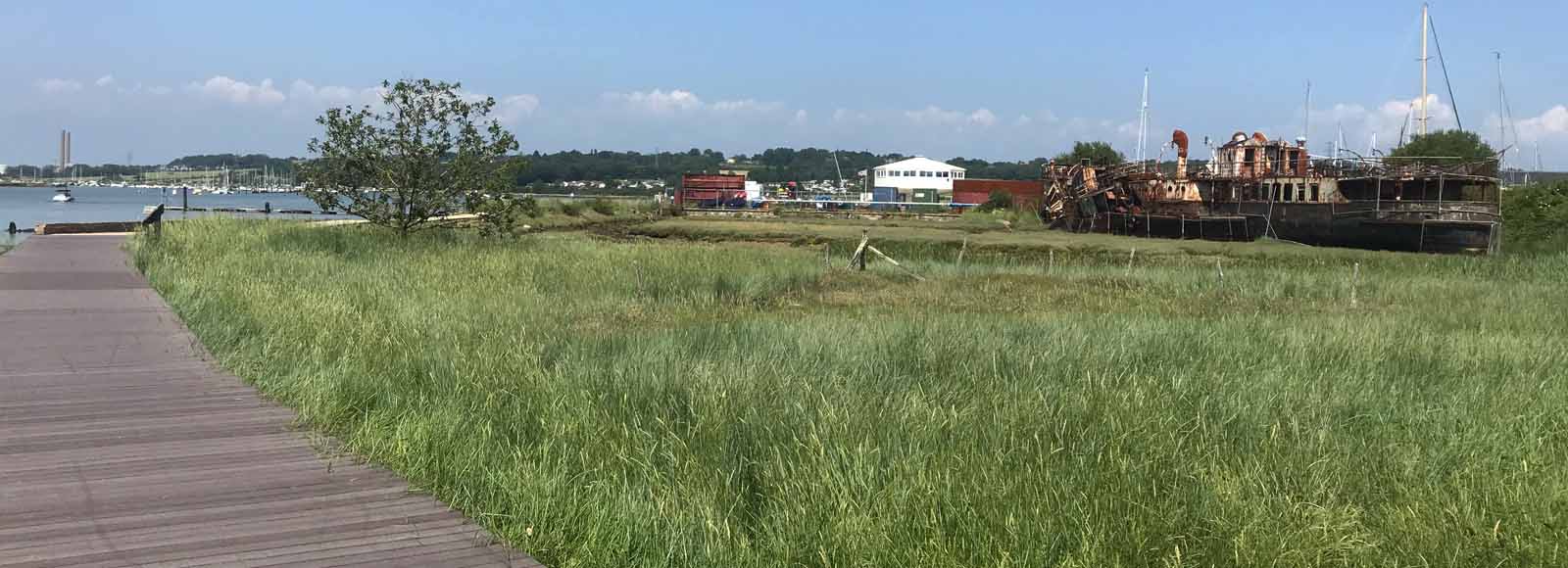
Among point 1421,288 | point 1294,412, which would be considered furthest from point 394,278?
point 1421,288

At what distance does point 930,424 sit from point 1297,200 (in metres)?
43.9

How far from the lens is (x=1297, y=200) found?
47.3m

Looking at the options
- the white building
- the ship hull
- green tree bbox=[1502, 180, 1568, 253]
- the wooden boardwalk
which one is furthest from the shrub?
the white building

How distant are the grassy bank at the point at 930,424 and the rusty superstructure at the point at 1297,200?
2627 cm

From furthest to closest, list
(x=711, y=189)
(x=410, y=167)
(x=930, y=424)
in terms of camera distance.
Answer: (x=711, y=189) < (x=410, y=167) < (x=930, y=424)

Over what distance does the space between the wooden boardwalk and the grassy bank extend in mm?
376

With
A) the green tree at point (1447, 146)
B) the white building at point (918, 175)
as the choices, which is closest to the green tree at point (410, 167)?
the green tree at point (1447, 146)

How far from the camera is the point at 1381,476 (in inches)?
289

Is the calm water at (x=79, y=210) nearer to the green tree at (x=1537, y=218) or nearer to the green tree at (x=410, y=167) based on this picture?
the green tree at (x=410, y=167)

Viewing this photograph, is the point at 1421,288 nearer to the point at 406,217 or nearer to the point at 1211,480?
the point at 1211,480

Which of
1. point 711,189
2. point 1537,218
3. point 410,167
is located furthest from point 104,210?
point 1537,218

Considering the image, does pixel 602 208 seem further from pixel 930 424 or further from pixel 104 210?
pixel 930 424

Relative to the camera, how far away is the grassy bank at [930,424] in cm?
621

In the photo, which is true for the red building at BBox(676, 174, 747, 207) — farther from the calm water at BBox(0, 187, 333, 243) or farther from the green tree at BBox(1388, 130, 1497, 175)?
the green tree at BBox(1388, 130, 1497, 175)
